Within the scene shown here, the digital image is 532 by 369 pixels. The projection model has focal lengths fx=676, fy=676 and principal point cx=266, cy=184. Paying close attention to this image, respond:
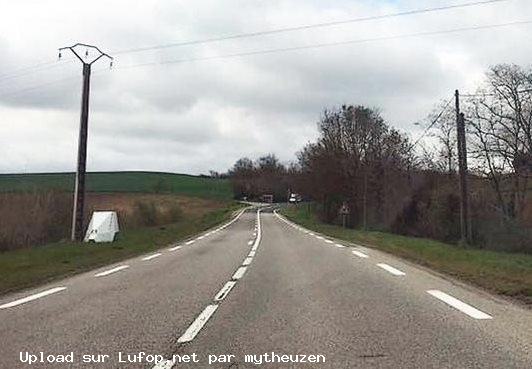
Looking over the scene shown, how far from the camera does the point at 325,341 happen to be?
23.9ft

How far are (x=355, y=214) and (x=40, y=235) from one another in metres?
34.0

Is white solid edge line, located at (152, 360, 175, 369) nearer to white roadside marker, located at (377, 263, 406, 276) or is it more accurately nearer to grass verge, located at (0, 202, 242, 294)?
grass verge, located at (0, 202, 242, 294)

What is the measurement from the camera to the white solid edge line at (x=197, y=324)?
7492mm

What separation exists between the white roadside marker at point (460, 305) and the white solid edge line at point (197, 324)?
353 centimetres

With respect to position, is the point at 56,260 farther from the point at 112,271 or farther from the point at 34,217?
the point at 34,217

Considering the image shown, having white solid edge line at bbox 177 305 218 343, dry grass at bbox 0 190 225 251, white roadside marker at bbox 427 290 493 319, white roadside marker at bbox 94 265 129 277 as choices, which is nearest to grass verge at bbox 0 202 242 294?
white roadside marker at bbox 94 265 129 277

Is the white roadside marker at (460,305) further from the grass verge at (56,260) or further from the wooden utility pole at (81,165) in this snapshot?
the wooden utility pole at (81,165)

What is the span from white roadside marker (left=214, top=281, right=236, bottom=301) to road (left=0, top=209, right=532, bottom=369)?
18 millimetres

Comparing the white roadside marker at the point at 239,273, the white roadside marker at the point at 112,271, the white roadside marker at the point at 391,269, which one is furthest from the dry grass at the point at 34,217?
the white roadside marker at the point at 391,269

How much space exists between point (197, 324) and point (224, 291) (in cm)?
347

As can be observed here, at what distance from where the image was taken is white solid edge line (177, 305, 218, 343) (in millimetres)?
7492

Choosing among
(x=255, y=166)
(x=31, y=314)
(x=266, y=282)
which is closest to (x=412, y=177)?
(x=266, y=282)

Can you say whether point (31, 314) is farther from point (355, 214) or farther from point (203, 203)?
point (203, 203)

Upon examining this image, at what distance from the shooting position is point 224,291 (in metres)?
11.8
